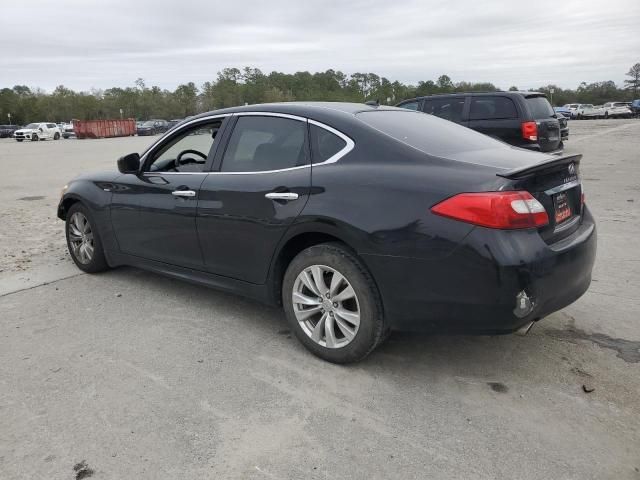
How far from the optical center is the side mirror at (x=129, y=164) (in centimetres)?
465

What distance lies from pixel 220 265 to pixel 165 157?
1.29 m

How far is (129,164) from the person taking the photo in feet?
15.3

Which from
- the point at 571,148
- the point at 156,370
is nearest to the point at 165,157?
the point at 156,370

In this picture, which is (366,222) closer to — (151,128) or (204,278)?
(204,278)

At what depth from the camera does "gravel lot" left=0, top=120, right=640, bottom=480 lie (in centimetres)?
253

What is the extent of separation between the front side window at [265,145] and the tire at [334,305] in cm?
66

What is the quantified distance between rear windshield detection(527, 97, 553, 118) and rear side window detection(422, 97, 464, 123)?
1.37m

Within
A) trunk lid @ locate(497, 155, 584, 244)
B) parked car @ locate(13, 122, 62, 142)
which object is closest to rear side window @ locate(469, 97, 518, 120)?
trunk lid @ locate(497, 155, 584, 244)

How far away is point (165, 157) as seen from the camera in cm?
472

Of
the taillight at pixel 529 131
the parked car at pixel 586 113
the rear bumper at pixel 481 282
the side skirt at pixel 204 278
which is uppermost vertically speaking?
the taillight at pixel 529 131

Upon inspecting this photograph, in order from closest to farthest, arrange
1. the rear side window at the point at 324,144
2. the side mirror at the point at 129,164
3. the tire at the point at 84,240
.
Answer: the rear side window at the point at 324,144, the side mirror at the point at 129,164, the tire at the point at 84,240

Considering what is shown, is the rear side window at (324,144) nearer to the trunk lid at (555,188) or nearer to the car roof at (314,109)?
the car roof at (314,109)

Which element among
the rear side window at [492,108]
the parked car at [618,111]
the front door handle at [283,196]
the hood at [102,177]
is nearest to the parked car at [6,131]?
Answer: the rear side window at [492,108]

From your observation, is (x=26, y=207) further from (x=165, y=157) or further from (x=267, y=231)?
(x=267, y=231)
